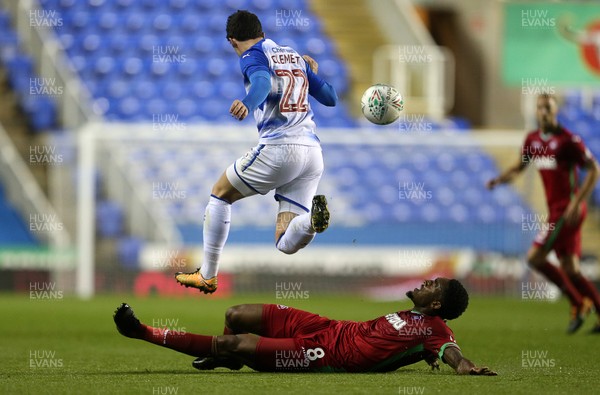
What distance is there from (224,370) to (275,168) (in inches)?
58.2

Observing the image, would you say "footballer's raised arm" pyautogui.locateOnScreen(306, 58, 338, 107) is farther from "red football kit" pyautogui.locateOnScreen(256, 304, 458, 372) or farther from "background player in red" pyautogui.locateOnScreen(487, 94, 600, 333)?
"background player in red" pyautogui.locateOnScreen(487, 94, 600, 333)

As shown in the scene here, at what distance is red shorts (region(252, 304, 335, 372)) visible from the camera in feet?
23.5

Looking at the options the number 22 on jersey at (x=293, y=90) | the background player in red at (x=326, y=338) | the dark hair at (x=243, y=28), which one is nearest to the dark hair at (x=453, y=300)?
the background player in red at (x=326, y=338)

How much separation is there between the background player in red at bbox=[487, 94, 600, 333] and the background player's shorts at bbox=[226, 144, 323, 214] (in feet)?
11.4

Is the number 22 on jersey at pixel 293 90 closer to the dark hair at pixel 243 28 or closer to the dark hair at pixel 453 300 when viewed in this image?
the dark hair at pixel 243 28

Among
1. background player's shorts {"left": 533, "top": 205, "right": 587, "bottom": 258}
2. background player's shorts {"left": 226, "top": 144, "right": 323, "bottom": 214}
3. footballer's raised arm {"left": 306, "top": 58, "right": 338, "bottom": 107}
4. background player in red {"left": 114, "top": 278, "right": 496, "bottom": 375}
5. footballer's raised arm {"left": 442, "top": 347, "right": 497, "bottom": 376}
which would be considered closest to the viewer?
footballer's raised arm {"left": 442, "top": 347, "right": 497, "bottom": 376}

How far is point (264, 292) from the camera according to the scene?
1731 cm

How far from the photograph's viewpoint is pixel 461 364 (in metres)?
6.95

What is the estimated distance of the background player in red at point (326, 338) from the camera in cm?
708

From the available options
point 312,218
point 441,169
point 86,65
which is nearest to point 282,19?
point 86,65

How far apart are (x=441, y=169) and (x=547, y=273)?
6313 mm

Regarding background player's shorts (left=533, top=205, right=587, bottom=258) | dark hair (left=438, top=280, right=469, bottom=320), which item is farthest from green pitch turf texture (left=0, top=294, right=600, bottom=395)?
→ background player's shorts (left=533, top=205, right=587, bottom=258)

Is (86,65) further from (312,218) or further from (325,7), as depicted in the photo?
(312,218)

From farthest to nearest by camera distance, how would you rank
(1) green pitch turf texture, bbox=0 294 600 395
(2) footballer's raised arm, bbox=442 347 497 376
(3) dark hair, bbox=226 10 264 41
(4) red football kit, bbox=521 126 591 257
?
(4) red football kit, bbox=521 126 591 257
(3) dark hair, bbox=226 10 264 41
(2) footballer's raised arm, bbox=442 347 497 376
(1) green pitch turf texture, bbox=0 294 600 395
